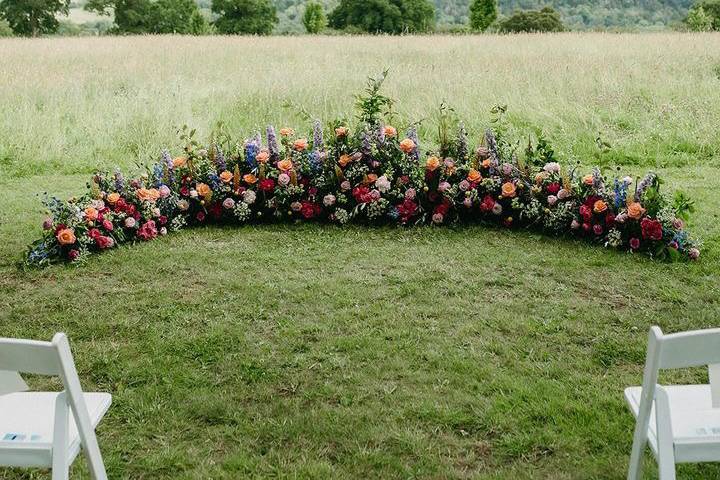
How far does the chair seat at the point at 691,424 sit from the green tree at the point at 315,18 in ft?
148

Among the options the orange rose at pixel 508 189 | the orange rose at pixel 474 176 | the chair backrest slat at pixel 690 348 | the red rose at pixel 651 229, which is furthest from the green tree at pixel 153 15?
the chair backrest slat at pixel 690 348

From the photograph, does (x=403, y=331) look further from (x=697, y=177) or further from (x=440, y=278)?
(x=697, y=177)

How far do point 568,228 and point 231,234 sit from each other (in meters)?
2.97

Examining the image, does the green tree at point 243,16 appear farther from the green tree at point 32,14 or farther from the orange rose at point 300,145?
the orange rose at point 300,145

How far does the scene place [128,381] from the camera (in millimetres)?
4066

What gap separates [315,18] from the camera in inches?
1812

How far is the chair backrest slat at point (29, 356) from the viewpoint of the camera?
2.18 meters

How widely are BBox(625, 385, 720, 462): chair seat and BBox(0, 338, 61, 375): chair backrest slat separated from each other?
1.89m

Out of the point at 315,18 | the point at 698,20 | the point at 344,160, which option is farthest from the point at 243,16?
the point at 344,160

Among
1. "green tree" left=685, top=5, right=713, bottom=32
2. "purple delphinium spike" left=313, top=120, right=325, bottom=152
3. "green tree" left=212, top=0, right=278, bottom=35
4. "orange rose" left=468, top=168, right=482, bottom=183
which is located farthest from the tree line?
"orange rose" left=468, top=168, right=482, bottom=183

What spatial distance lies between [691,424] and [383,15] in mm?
48534

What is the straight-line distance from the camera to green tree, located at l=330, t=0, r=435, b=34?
48.4 m

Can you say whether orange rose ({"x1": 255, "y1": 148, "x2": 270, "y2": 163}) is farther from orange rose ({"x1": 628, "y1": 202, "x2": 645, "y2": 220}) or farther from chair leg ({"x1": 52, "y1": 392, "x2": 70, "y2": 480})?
chair leg ({"x1": 52, "y1": 392, "x2": 70, "y2": 480})

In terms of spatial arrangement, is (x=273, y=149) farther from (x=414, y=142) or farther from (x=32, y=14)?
(x=32, y=14)
